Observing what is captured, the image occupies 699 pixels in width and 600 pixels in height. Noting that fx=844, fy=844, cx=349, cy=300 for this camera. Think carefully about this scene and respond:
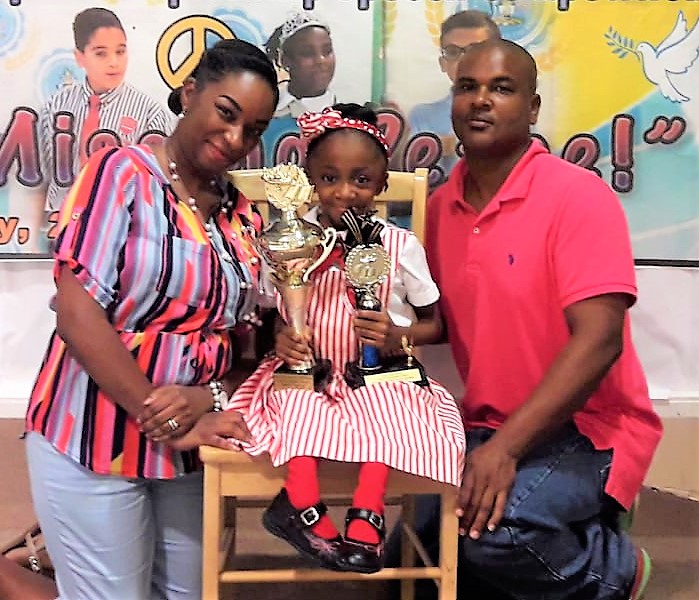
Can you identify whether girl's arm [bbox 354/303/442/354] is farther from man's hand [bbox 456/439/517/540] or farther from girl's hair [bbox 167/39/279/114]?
girl's hair [bbox 167/39/279/114]

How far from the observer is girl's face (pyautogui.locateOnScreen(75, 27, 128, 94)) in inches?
73.2

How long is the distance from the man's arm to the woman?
0.36m

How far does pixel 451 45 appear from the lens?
1862 mm

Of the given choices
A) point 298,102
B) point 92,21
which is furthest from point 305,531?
point 92,21

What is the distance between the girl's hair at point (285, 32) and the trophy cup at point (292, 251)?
2.12ft

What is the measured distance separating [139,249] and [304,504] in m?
0.43

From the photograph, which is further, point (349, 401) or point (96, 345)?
point (349, 401)

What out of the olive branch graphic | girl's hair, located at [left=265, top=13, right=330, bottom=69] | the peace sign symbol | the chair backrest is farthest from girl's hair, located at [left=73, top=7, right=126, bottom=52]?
the olive branch graphic

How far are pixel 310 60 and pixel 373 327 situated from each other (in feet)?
2.66

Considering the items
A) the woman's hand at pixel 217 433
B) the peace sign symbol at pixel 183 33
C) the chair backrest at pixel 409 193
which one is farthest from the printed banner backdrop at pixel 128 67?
the woman's hand at pixel 217 433

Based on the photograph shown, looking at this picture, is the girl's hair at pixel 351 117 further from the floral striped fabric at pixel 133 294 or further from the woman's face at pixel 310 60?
the woman's face at pixel 310 60

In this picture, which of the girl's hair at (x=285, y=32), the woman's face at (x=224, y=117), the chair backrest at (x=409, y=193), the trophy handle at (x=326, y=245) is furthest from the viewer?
the girl's hair at (x=285, y=32)

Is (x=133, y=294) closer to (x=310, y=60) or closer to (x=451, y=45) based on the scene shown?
(x=310, y=60)

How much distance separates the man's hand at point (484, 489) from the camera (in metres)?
1.26
